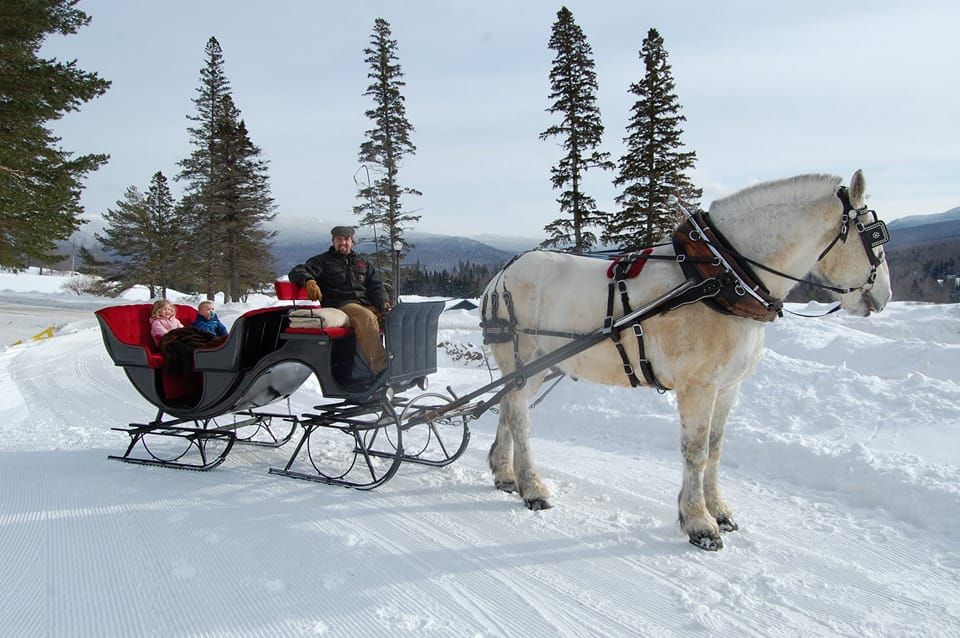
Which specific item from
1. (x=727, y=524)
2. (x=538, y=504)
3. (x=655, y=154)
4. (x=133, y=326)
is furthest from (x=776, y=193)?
(x=655, y=154)

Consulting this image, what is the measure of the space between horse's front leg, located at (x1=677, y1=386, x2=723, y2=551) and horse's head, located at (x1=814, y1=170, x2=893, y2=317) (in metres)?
1.07

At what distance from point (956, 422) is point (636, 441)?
3.09 meters

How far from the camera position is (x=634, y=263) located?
420cm

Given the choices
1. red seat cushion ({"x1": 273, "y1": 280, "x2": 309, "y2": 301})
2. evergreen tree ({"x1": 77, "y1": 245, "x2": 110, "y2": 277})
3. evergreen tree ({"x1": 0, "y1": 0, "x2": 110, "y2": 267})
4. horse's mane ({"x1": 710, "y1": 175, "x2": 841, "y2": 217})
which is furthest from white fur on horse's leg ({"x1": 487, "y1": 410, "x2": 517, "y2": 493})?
evergreen tree ({"x1": 77, "y1": 245, "x2": 110, "y2": 277})

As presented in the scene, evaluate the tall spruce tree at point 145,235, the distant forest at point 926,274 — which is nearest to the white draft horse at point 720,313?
the distant forest at point 926,274

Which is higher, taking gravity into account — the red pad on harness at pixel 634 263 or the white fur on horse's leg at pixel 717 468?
the red pad on harness at pixel 634 263

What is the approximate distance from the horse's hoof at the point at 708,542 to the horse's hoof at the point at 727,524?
0.31 metres

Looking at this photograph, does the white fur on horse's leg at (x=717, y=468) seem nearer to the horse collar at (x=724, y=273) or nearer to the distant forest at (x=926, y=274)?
the horse collar at (x=724, y=273)

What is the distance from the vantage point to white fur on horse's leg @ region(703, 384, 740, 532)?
3982 millimetres

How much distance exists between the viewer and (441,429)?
7.02 m

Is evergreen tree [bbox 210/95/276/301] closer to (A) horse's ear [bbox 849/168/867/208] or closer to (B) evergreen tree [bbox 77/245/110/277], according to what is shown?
(B) evergreen tree [bbox 77/245/110/277]

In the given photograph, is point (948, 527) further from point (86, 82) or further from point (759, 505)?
point (86, 82)

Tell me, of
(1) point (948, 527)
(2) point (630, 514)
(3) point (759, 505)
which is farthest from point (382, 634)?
(1) point (948, 527)

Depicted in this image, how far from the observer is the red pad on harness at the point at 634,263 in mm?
4168
